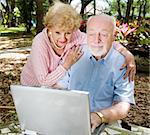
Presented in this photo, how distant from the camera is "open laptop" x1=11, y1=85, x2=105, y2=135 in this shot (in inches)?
45.5

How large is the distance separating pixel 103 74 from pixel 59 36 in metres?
0.41

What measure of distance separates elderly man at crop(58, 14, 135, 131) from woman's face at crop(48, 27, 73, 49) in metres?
0.18

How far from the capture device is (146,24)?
22.5ft

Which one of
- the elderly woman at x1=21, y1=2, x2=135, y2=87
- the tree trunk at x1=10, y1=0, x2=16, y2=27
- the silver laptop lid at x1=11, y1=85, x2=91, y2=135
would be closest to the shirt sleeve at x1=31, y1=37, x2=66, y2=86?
the elderly woman at x1=21, y1=2, x2=135, y2=87

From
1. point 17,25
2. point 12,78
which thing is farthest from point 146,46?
point 17,25

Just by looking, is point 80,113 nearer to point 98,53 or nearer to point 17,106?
point 17,106

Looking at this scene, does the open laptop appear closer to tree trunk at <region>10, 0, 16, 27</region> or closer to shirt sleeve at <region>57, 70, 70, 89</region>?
shirt sleeve at <region>57, 70, 70, 89</region>

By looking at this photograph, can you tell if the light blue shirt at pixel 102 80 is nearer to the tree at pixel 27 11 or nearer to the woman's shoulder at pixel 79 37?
the woman's shoulder at pixel 79 37

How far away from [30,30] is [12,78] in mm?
9033

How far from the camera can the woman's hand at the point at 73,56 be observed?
Result: 6.06 ft

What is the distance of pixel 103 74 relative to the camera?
1.71 m

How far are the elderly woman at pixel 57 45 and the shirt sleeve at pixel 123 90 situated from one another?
0.30 m

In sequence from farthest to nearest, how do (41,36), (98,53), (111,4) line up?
1. (111,4)
2. (41,36)
3. (98,53)

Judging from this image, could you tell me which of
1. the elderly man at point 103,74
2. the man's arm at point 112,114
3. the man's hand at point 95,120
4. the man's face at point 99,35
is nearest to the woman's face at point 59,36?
the elderly man at point 103,74
